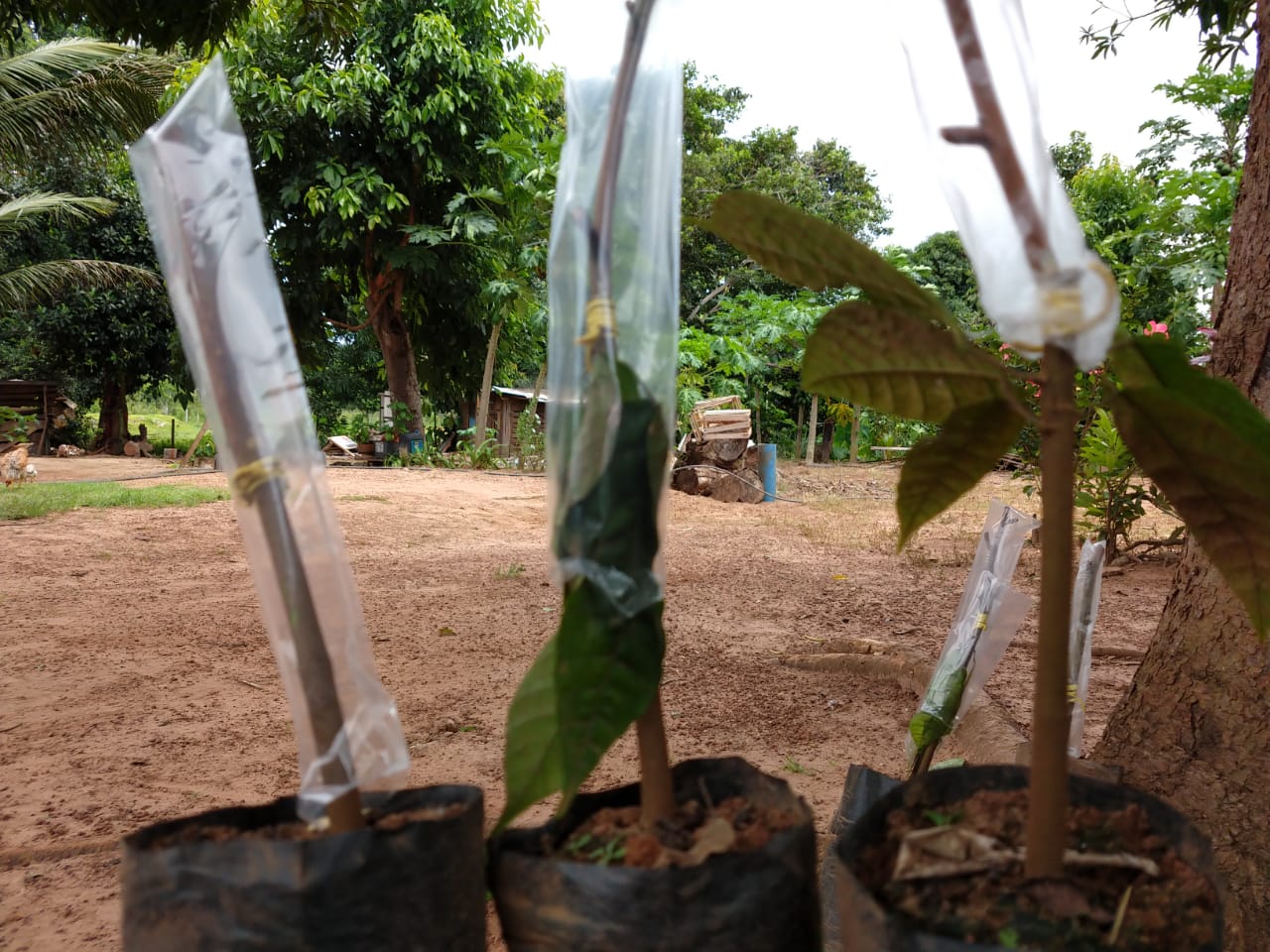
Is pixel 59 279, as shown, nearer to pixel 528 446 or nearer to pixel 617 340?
pixel 528 446

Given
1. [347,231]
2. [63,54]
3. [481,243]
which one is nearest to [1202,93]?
[481,243]

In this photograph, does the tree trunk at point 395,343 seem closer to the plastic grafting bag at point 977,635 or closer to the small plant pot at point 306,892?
the plastic grafting bag at point 977,635

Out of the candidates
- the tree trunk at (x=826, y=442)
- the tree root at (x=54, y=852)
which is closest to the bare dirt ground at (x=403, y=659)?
the tree root at (x=54, y=852)

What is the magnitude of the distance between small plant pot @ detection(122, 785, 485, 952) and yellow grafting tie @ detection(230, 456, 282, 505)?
0.77 ft

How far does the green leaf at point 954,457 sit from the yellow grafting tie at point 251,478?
494mm

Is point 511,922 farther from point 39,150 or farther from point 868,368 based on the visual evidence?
point 39,150

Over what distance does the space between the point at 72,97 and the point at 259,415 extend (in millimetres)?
11401

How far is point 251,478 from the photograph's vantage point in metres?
0.64

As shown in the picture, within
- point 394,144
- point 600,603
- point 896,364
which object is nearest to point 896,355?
point 896,364

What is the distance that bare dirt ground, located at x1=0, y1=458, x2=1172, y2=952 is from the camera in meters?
1.99

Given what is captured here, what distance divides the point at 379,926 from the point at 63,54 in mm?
12420

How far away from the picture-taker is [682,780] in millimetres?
748

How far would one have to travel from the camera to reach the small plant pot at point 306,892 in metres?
0.56

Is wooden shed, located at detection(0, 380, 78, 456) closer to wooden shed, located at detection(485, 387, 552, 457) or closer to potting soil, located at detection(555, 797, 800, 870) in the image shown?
wooden shed, located at detection(485, 387, 552, 457)
